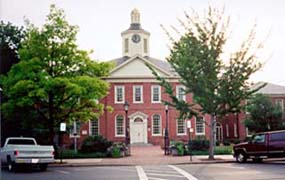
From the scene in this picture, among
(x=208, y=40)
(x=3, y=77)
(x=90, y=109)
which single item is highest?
(x=208, y=40)

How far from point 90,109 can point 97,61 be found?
2283mm

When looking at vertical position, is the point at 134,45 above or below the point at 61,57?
above

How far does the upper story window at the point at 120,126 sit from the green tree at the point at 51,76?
1539 centimetres

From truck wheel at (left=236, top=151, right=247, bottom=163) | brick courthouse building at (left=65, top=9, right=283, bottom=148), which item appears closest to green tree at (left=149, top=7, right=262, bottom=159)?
truck wheel at (left=236, top=151, right=247, bottom=163)

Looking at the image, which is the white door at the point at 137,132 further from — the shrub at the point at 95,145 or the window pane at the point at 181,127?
the shrub at the point at 95,145

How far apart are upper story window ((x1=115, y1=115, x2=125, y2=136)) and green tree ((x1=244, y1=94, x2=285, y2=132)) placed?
396 inches

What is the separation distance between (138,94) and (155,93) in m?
1.35

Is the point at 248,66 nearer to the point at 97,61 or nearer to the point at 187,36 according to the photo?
the point at 187,36

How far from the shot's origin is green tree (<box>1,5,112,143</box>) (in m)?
18.9

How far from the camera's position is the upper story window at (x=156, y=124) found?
35.7 metres

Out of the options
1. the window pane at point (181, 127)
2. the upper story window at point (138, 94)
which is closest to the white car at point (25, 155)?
the upper story window at point (138, 94)

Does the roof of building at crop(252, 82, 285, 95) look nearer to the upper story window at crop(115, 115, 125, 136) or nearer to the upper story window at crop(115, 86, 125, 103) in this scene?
the upper story window at crop(115, 86, 125, 103)

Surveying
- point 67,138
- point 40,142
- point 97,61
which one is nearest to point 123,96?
point 67,138

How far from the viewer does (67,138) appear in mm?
34312
